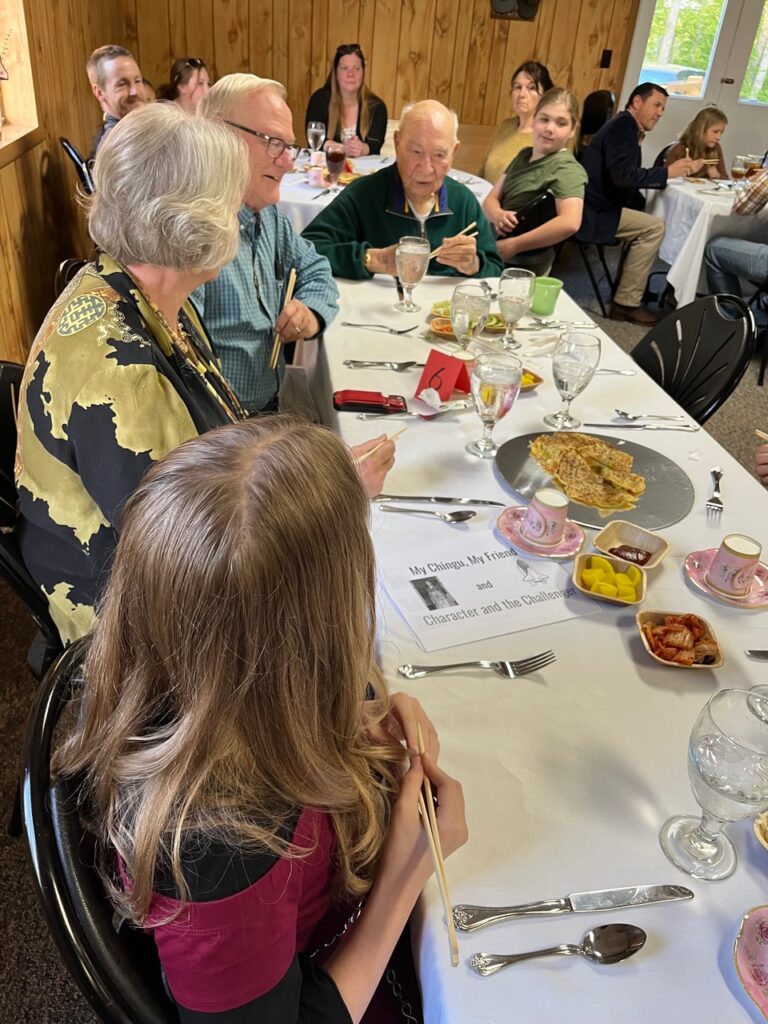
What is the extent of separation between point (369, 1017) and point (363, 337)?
1.51 meters

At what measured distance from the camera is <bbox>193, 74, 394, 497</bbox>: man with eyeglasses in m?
1.88

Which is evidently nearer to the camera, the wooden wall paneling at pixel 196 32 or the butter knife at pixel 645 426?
the butter knife at pixel 645 426

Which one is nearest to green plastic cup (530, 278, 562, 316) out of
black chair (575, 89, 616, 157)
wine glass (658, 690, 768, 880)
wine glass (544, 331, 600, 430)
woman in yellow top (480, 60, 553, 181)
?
wine glass (544, 331, 600, 430)

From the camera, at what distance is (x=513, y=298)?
1896 millimetres

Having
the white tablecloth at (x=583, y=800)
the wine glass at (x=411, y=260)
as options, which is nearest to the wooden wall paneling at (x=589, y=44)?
the wine glass at (x=411, y=260)

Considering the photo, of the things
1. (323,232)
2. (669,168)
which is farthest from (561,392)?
(669,168)

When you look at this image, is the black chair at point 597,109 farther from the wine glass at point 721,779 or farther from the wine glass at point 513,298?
the wine glass at point 721,779

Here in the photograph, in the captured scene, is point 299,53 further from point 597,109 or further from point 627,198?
point 627,198

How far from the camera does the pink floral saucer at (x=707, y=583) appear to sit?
110cm

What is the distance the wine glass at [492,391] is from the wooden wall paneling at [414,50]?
17.2 ft

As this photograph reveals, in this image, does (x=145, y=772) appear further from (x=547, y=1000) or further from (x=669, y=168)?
(x=669, y=168)

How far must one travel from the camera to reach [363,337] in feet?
6.49

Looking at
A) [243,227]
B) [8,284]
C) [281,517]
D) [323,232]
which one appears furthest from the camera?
[8,284]

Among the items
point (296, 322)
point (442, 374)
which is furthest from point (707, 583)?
point (296, 322)
